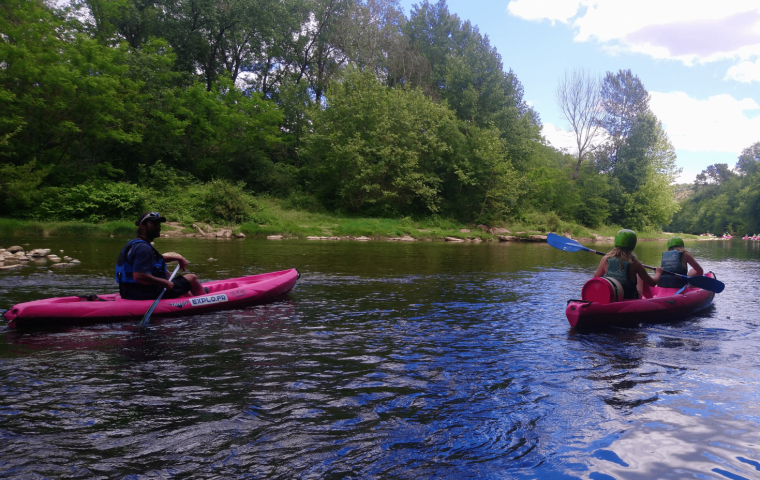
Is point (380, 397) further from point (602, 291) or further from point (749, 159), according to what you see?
point (749, 159)

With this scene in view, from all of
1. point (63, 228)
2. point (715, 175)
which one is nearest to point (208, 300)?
point (63, 228)

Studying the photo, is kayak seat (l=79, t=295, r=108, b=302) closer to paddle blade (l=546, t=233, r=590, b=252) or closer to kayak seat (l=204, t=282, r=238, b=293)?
kayak seat (l=204, t=282, r=238, b=293)

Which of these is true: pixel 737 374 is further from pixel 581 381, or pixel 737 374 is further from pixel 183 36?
pixel 183 36

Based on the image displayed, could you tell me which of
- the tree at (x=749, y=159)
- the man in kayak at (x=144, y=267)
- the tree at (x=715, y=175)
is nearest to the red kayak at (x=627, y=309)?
the man in kayak at (x=144, y=267)

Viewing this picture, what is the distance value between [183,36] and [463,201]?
26.0 meters

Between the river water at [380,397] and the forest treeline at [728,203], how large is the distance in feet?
205

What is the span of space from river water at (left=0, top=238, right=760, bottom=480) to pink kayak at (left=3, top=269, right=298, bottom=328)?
17 centimetres

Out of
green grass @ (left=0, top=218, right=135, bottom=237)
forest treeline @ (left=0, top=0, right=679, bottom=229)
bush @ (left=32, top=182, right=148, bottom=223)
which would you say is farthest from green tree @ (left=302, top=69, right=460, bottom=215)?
green grass @ (left=0, top=218, right=135, bottom=237)

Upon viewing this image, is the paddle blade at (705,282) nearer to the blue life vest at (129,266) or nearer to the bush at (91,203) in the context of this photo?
the blue life vest at (129,266)

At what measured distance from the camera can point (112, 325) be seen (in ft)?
20.9

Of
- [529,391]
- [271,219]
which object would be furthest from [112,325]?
[271,219]

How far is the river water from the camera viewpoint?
290 cm

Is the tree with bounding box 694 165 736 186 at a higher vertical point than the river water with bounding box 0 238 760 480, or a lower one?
higher

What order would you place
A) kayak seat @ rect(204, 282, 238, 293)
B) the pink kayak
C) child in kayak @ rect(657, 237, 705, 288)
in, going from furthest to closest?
child in kayak @ rect(657, 237, 705, 288) < kayak seat @ rect(204, 282, 238, 293) < the pink kayak
